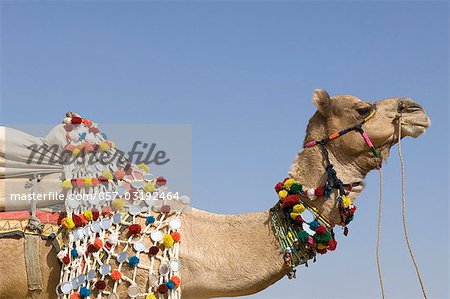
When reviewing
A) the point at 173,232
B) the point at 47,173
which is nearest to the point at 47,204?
the point at 47,173

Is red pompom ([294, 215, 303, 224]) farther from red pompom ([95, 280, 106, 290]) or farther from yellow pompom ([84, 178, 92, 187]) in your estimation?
yellow pompom ([84, 178, 92, 187])

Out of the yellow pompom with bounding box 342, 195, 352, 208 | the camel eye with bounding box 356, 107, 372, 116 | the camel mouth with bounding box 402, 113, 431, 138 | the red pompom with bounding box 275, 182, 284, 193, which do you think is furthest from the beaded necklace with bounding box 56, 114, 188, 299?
the camel mouth with bounding box 402, 113, 431, 138

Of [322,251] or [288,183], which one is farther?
[288,183]

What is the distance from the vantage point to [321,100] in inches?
197

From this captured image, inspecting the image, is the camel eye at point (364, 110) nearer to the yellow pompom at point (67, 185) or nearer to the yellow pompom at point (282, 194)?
the yellow pompom at point (282, 194)

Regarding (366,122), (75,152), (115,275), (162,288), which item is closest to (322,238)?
(366,122)

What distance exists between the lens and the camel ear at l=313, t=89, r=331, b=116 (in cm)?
500

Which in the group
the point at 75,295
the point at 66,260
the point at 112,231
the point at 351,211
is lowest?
the point at 75,295

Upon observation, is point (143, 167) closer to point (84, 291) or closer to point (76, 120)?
point (76, 120)

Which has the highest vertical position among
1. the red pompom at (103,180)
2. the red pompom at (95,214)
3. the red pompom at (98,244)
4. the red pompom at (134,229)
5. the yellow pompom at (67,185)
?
the red pompom at (103,180)

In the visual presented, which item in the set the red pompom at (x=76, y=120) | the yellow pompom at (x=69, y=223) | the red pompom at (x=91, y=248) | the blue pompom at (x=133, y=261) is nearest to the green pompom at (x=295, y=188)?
the blue pompom at (x=133, y=261)

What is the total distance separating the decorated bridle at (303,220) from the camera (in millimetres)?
4730

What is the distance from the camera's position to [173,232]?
4.79 m

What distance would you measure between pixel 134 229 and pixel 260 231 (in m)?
0.92
